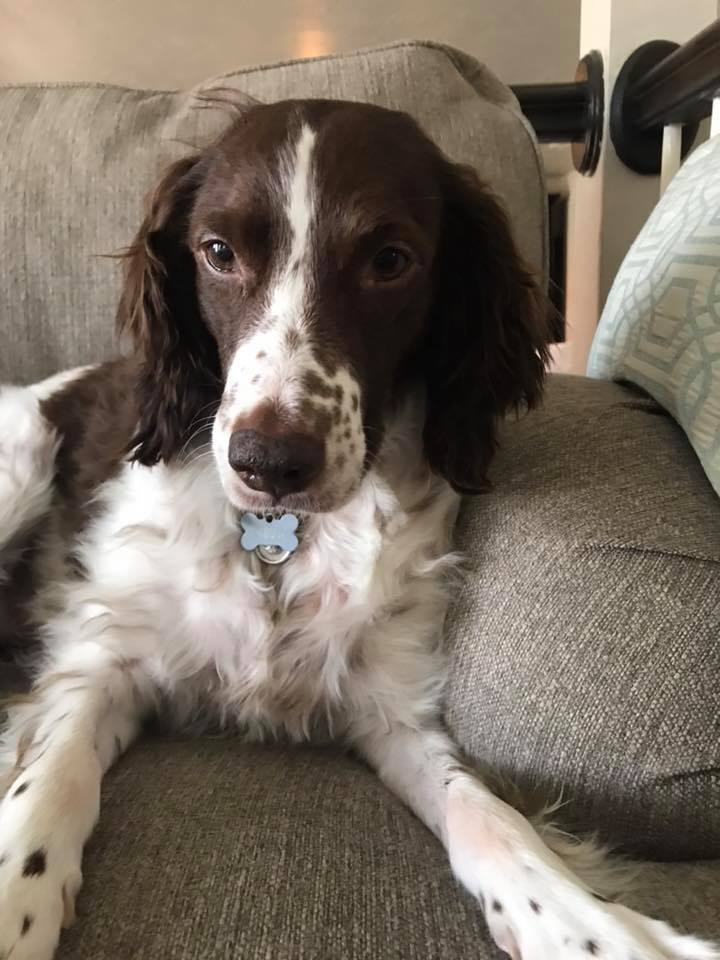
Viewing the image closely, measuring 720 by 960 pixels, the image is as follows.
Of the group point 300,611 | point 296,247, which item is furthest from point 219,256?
point 300,611

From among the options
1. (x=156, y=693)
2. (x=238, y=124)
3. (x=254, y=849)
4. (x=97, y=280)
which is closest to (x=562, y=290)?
(x=97, y=280)

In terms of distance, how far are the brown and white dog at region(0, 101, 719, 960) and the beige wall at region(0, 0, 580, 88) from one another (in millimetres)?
2723

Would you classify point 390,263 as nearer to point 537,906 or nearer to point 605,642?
point 605,642

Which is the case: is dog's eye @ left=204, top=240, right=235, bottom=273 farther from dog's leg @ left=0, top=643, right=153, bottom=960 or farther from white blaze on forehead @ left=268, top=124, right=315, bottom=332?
dog's leg @ left=0, top=643, right=153, bottom=960

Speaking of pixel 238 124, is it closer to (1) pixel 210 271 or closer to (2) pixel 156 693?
(1) pixel 210 271

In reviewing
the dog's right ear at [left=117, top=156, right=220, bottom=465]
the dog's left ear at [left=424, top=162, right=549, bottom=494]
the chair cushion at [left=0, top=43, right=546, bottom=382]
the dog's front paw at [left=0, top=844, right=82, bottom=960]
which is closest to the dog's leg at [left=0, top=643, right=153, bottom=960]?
the dog's front paw at [left=0, top=844, right=82, bottom=960]

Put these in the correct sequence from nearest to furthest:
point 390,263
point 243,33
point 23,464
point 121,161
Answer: point 390,263 → point 23,464 → point 121,161 → point 243,33

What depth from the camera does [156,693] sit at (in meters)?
1.46

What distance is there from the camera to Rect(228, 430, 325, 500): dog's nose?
1.06 m

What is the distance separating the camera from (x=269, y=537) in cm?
145

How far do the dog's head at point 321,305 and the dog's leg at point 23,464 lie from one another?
0.43 meters

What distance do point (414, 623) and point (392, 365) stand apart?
15.7 inches

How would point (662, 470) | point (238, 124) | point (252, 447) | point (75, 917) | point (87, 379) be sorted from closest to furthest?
point (75, 917), point (252, 447), point (662, 470), point (238, 124), point (87, 379)

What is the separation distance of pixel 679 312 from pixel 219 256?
70 cm
